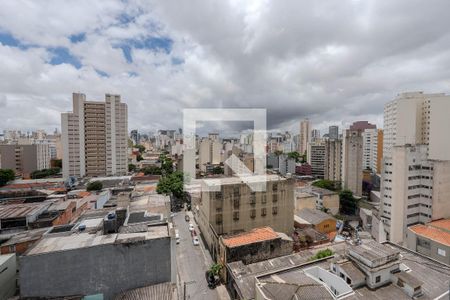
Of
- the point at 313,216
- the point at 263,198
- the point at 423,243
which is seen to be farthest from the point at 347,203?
the point at 263,198

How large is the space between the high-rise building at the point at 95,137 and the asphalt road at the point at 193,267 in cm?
2449

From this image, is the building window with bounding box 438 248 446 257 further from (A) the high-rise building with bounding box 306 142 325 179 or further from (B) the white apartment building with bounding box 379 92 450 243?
(A) the high-rise building with bounding box 306 142 325 179

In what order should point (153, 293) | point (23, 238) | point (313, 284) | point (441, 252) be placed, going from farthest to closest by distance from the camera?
point (441, 252) → point (23, 238) → point (153, 293) → point (313, 284)

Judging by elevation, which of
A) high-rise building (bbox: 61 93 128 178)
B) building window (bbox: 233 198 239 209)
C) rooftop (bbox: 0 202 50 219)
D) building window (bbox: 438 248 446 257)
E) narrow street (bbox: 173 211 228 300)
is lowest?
narrow street (bbox: 173 211 228 300)

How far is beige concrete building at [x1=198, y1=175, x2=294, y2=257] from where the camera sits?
45.4ft

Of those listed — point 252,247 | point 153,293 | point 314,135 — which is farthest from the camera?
point 314,135

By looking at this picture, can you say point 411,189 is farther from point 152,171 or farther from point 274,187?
point 152,171

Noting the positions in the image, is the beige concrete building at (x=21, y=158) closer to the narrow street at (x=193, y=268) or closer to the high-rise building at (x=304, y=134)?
the narrow street at (x=193, y=268)

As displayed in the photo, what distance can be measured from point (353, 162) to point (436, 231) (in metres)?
18.9

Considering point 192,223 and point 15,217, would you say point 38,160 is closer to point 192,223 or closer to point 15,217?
point 15,217

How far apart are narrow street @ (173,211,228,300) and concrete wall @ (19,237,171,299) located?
1.93 m

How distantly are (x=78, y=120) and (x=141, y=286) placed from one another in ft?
113

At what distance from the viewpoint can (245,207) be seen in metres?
14.3

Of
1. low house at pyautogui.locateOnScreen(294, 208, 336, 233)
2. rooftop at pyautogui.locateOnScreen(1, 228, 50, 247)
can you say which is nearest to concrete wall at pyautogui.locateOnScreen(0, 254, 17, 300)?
rooftop at pyautogui.locateOnScreen(1, 228, 50, 247)
